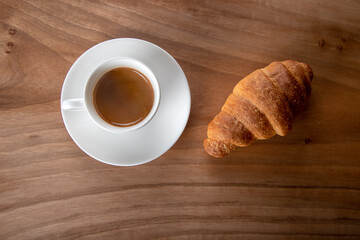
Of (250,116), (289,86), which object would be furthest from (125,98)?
(289,86)

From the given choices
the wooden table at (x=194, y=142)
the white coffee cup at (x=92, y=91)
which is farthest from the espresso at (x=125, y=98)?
the wooden table at (x=194, y=142)

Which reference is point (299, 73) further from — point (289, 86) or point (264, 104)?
point (264, 104)

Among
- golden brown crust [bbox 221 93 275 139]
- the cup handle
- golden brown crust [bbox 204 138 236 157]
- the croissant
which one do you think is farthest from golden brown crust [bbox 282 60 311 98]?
the cup handle

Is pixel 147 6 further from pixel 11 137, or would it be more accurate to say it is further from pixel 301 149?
pixel 301 149

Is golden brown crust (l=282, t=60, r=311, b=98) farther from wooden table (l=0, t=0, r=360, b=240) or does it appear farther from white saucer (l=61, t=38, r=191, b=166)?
white saucer (l=61, t=38, r=191, b=166)

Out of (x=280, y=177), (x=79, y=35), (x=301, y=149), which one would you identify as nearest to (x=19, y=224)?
(x=79, y=35)
